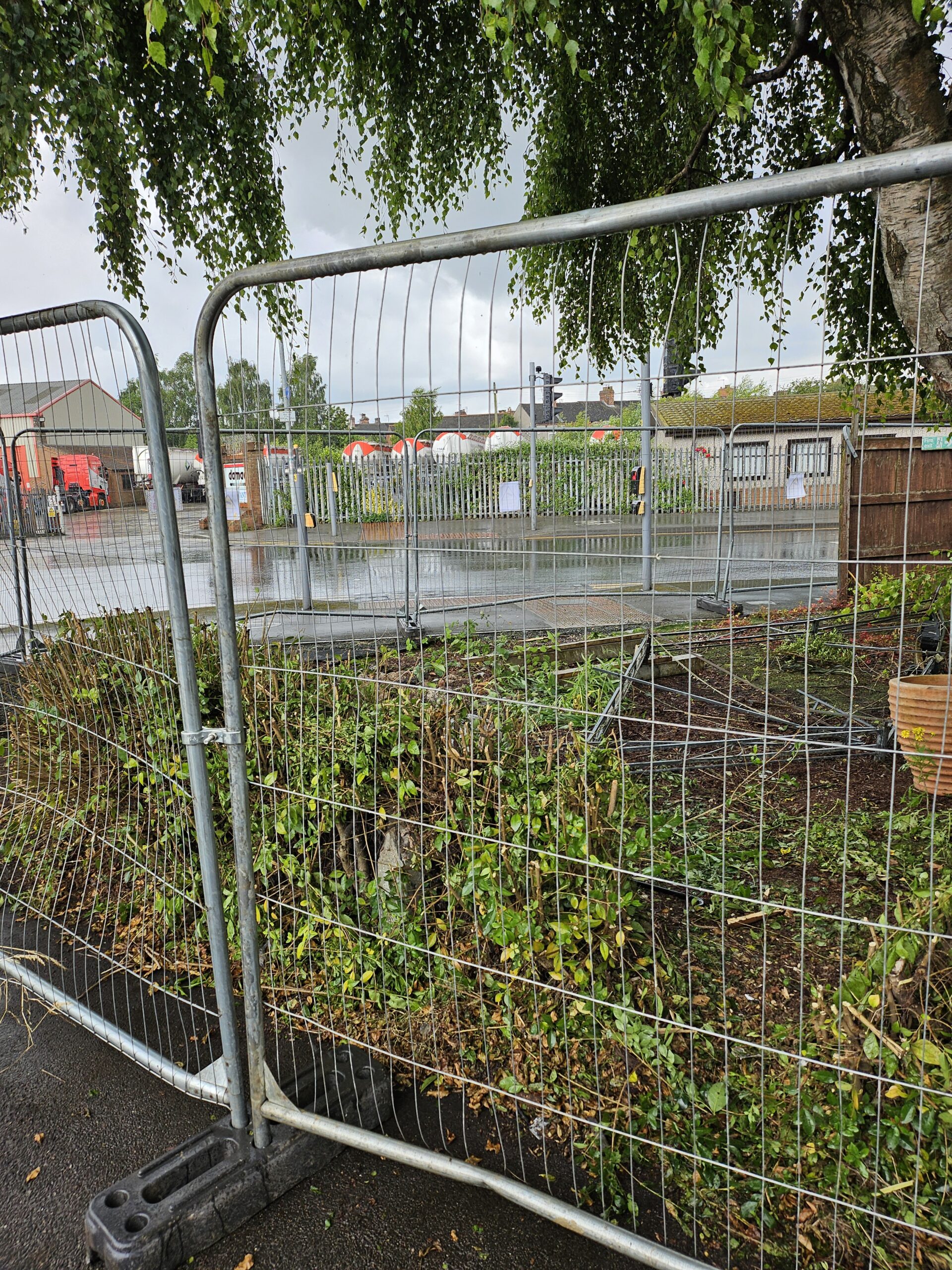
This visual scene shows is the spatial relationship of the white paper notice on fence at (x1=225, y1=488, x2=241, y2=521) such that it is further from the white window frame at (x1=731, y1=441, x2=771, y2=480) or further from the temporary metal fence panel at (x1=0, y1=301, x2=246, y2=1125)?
the white window frame at (x1=731, y1=441, x2=771, y2=480)

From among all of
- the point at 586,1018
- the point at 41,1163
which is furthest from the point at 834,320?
the point at 41,1163

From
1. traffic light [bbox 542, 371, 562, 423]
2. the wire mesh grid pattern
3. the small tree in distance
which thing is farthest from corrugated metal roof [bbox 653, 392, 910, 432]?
the small tree in distance

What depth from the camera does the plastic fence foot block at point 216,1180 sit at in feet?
6.01

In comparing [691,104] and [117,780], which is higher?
[691,104]

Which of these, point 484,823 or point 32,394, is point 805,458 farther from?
point 32,394

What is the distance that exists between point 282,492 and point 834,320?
5.46 m

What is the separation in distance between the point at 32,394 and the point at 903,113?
4205 millimetres

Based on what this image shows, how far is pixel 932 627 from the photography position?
5691 millimetres

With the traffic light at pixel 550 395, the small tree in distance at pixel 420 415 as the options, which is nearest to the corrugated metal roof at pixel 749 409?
the traffic light at pixel 550 395

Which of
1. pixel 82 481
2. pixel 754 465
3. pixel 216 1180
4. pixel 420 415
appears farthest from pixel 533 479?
pixel 82 481

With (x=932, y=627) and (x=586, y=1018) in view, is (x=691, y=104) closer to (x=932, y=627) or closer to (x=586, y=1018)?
(x=932, y=627)

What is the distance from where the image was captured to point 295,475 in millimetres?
2246

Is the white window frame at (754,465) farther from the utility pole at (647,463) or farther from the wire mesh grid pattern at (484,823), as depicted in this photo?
the utility pole at (647,463)

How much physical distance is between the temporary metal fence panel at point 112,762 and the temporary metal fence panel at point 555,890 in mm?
189
